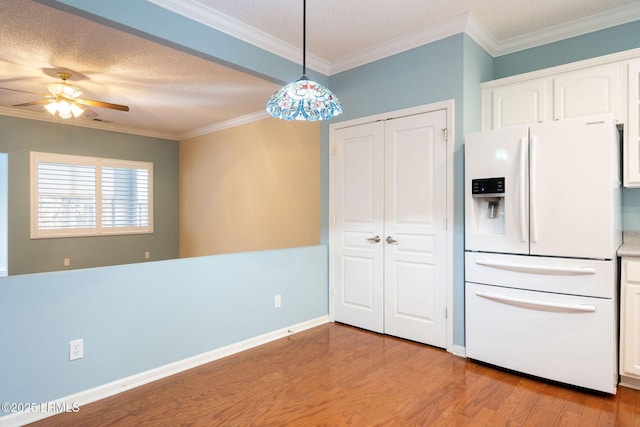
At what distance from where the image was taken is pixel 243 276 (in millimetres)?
3254

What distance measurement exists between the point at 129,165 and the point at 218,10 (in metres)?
4.70

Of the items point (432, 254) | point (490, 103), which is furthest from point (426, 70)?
point (432, 254)

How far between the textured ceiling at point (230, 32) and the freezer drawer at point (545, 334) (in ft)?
7.26

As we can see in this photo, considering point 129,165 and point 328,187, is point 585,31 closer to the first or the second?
point 328,187

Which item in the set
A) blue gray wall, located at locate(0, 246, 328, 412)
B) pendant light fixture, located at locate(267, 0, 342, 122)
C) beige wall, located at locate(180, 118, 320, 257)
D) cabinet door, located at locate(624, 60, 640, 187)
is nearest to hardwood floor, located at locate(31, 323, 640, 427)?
blue gray wall, located at locate(0, 246, 328, 412)

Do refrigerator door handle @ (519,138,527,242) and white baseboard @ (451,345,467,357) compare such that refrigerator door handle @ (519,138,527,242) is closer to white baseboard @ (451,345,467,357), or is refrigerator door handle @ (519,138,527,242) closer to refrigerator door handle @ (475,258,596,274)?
refrigerator door handle @ (475,258,596,274)

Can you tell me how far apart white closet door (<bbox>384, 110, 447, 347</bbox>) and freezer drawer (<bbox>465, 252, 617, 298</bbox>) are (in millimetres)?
346

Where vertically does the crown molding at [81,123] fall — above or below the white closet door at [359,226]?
above

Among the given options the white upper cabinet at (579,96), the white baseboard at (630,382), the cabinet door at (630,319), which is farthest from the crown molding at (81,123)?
the white baseboard at (630,382)

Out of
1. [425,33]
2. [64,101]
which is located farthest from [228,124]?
[425,33]

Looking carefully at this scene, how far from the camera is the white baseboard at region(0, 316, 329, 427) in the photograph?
2.11 m

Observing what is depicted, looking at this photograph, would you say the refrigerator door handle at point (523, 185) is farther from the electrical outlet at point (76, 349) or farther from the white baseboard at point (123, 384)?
the electrical outlet at point (76, 349)

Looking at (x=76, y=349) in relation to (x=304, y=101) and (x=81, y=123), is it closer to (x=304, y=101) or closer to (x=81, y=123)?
(x=304, y=101)

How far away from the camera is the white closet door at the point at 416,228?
315cm
